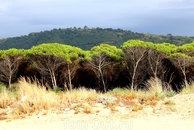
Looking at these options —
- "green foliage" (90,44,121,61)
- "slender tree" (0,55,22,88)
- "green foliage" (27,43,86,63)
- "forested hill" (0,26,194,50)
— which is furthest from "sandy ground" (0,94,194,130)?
"forested hill" (0,26,194,50)

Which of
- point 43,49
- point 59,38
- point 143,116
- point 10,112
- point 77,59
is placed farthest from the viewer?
point 59,38

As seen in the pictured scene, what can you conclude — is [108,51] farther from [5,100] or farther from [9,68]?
[5,100]

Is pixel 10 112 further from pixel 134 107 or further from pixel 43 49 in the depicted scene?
pixel 43 49

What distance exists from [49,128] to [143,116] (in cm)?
272

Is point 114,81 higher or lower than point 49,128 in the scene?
lower

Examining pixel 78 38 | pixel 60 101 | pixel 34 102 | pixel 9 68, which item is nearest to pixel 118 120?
pixel 60 101

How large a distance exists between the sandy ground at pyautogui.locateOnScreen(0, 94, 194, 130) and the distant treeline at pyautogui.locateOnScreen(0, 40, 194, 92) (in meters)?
10.7

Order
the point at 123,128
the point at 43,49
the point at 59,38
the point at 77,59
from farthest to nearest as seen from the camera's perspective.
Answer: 1. the point at 59,38
2. the point at 77,59
3. the point at 43,49
4. the point at 123,128

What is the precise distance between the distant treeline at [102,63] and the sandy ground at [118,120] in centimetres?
1073

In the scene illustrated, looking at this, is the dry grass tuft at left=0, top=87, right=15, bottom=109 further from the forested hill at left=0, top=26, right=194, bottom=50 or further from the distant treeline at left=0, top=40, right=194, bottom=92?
the forested hill at left=0, top=26, right=194, bottom=50

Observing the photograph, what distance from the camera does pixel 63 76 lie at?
2061 centimetres

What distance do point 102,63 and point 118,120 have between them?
13.0m

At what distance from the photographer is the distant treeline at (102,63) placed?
1934 centimetres

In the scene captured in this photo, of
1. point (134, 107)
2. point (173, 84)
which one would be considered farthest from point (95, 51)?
point (134, 107)
